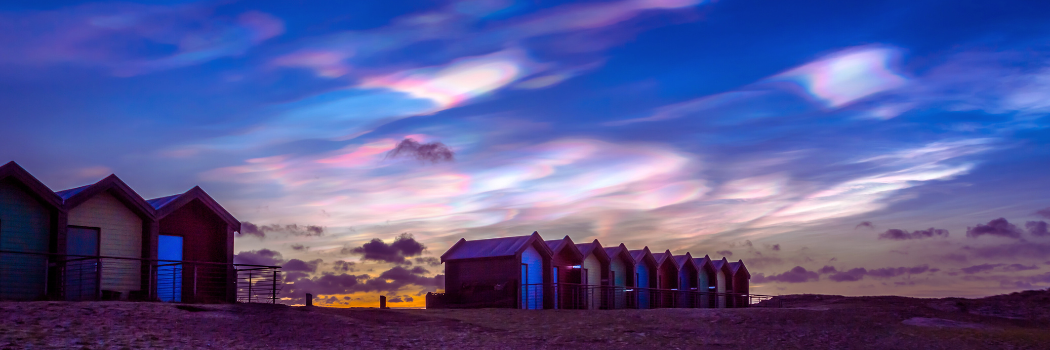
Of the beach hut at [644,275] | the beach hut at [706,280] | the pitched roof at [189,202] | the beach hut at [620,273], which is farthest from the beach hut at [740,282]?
the pitched roof at [189,202]

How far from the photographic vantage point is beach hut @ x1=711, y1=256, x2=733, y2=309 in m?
59.8

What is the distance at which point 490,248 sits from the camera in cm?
4306

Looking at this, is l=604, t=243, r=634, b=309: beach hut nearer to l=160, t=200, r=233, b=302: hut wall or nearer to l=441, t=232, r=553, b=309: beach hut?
l=441, t=232, r=553, b=309: beach hut

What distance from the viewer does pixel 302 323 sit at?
23.0 metres

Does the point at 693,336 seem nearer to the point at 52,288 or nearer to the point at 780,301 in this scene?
the point at 52,288

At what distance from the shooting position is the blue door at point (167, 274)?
2909cm

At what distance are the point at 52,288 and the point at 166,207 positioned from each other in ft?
15.2

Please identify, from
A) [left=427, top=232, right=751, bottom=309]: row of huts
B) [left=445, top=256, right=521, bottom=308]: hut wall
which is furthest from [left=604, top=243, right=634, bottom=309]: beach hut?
[left=445, top=256, right=521, bottom=308]: hut wall

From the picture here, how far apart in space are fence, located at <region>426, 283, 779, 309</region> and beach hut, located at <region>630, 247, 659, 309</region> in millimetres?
61

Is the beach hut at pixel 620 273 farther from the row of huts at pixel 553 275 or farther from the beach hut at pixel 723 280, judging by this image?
the beach hut at pixel 723 280

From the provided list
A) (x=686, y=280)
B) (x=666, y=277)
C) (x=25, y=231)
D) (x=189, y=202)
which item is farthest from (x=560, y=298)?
(x=25, y=231)

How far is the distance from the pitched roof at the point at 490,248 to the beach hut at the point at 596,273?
12.1ft

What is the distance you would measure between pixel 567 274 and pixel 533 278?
3649mm

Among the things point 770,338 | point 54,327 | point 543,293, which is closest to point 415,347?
point 54,327
